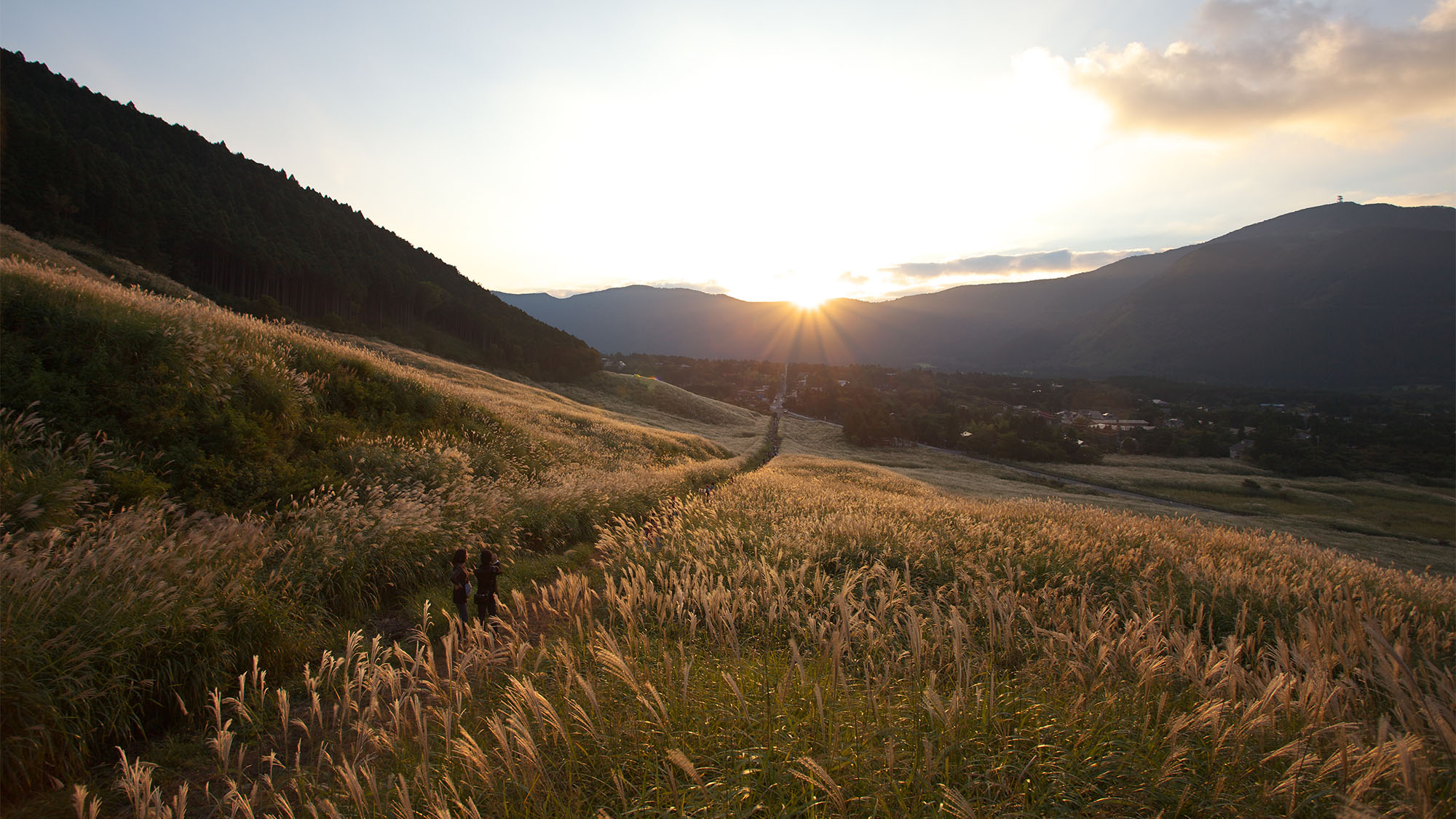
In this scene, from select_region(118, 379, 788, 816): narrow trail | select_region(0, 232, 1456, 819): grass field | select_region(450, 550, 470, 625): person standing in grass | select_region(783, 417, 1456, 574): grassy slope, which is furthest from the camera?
select_region(783, 417, 1456, 574): grassy slope

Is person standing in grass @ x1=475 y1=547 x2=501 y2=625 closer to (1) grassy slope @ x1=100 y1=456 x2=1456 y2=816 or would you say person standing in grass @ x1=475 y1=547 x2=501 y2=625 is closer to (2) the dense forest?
(1) grassy slope @ x1=100 y1=456 x2=1456 y2=816

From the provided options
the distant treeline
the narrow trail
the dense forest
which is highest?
the dense forest

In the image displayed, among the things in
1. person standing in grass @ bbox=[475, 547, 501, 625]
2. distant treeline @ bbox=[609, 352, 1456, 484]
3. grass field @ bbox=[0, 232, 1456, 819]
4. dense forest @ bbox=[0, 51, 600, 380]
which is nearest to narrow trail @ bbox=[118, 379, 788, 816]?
grass field @ bbox=[0, 232, 1456, 819]

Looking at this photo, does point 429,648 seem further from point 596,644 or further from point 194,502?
point 194,502

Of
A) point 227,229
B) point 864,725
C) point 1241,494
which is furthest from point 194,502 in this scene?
point 227,229

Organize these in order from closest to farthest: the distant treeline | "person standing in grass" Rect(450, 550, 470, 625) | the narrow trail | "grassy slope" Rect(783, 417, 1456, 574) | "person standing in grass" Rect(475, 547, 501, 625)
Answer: the narrow trail < "person standing in grass" Rect(450, 550, 470, 625) < "person standing in grass" Rect(475, 547, 501, 625) < "grassy slope" Rect(783, 417, 1456, 574) < the distant treeline

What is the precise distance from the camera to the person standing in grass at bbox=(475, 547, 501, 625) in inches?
280

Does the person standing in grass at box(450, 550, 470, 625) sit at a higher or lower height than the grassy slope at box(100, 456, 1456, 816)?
lower

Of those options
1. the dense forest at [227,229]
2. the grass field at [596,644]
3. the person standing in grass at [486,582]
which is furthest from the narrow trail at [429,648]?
the dense forest at [227,229]

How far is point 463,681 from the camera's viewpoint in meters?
3.74

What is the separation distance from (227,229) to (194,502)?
7379cm

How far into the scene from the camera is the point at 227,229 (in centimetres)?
6119

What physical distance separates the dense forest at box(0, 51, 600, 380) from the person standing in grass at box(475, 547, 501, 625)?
5195 cm

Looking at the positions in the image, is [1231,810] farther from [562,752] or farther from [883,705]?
[562,752]
